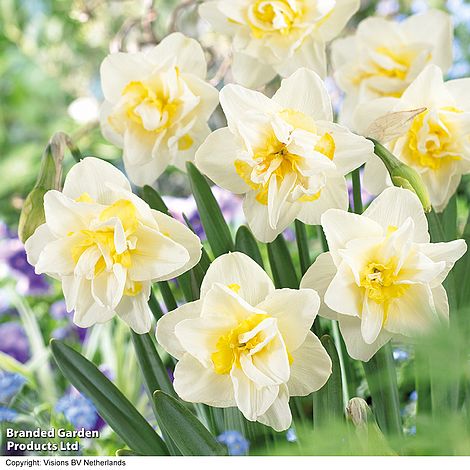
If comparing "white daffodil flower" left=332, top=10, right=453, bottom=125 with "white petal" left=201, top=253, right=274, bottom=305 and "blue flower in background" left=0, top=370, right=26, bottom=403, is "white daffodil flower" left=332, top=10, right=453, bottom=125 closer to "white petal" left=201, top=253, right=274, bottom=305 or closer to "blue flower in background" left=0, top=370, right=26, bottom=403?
"white petal" left=201, top=253, right=274, bottom=305

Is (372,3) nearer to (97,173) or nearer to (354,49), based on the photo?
(354,49)

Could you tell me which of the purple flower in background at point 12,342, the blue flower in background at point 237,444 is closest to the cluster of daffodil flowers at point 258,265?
the blue flower in background at point 237,444

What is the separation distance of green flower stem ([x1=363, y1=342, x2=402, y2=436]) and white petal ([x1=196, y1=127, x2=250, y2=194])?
16 centimetres

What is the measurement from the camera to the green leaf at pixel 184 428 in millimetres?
487

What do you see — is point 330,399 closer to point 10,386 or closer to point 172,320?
point 172,320

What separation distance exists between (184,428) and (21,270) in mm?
848

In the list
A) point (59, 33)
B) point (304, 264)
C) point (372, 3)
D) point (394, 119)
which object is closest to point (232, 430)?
point (304, 264)

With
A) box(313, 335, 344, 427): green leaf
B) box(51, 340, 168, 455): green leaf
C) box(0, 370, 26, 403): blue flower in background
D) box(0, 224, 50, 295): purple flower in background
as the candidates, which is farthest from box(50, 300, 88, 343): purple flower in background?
box(313, 335, 344, 427): green leaf

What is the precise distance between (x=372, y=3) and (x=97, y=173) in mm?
1964

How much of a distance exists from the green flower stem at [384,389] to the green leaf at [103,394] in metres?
0.17

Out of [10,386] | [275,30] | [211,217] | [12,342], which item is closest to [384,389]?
[211,217]

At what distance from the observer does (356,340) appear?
47 cm

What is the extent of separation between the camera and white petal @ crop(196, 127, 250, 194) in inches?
19.3

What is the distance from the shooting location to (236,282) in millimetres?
464
